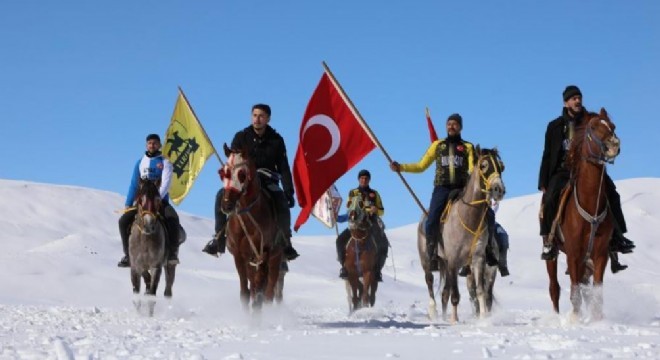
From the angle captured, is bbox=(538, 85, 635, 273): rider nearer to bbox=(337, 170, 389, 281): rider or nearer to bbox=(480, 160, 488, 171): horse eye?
bbox=(480, 160, 488, 171): horse eye

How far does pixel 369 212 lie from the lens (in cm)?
1753

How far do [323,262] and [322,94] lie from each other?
3000 centimetres

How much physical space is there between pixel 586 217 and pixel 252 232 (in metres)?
4.18

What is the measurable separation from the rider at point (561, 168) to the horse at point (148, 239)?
6.10 m

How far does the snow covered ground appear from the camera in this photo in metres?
7.21

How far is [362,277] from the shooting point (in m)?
17.9

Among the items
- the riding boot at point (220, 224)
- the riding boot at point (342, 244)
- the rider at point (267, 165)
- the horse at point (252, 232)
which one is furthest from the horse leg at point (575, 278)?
the riding boot at point (342, 244)

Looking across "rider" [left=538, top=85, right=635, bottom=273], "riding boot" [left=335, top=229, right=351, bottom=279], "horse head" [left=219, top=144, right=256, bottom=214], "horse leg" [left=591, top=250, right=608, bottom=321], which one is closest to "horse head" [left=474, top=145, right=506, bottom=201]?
"rider" [left=538, top=85, right=635, bottom=273]

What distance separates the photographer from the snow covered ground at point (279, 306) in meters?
7.21

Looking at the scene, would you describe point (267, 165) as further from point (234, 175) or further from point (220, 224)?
point (234, 175)

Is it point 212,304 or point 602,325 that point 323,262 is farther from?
point 602,325

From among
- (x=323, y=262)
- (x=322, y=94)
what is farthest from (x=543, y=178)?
(x=323, y=262)

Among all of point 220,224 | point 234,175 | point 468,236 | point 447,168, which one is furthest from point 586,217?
point 220,224

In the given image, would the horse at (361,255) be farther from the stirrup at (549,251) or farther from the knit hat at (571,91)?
the knit hat at (571,91)
